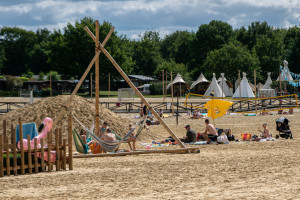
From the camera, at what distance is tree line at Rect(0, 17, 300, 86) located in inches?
2486

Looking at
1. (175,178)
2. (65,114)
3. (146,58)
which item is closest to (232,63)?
(146,58)

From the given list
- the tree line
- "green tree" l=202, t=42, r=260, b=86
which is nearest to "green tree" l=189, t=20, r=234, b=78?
the tree line

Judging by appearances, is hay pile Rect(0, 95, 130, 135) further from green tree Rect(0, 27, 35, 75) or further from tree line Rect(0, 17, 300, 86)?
green tree Rect(0, 27, 35, 75)

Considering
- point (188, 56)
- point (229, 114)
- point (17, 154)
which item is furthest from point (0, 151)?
point (188, 56)

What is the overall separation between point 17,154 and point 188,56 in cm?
7921

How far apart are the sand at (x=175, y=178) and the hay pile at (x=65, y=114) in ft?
18.5

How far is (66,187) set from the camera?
9.09m

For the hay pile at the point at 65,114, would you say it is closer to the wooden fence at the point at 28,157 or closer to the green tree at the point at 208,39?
the wooden fence at the point at 28,157

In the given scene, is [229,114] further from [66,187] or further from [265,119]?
[66,187]

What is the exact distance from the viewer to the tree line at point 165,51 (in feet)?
207

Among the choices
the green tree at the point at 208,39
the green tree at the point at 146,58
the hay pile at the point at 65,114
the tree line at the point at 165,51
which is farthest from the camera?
the green tree at the point at 146,58

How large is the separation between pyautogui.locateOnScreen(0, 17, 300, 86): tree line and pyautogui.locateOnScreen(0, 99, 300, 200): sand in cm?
4792

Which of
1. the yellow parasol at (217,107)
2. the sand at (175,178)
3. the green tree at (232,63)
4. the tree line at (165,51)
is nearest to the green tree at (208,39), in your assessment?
the tree line at (165,51)

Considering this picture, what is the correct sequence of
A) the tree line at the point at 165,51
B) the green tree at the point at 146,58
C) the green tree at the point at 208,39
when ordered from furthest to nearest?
the green tree at the point at 146,58, the green tree at the point at 208,39, the tree line at the point at 165,51
